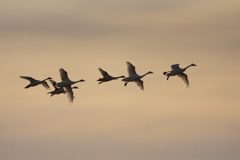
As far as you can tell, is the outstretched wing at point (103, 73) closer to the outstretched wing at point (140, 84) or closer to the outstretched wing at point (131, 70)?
the outstretched wing at point (131, 70)

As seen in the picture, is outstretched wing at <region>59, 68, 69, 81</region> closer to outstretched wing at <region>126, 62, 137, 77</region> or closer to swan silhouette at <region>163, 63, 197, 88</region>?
outstretched wing at <region>126, 62, 137, 77</region>

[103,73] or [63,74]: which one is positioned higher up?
[63,74]

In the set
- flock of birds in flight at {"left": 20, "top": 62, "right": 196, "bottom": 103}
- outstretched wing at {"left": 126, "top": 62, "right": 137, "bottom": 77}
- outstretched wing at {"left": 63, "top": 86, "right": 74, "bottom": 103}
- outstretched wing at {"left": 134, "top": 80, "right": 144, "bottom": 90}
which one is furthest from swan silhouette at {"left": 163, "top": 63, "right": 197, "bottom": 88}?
outstretched wing at {"left": 63, "top": 86, "right": 74, "bottom": 103}

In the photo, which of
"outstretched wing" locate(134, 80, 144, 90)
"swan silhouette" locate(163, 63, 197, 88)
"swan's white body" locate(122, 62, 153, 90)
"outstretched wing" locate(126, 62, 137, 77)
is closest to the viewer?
"swan silhouette" locate(163, 63, 197, 88)

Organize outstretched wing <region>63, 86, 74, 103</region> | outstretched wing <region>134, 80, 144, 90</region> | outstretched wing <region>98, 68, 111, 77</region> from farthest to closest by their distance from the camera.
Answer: outstretched wing <region>63, 86, 74, 103</region> → outstretched wing <region>134, 80, 144, 90</region> → outstretched wing <region>98, 68, 111, 77</region>

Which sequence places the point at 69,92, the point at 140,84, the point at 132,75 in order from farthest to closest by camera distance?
the point at 69,92
the point at 140,84
the point at 132,75

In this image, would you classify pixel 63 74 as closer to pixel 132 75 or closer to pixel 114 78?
pixel 114 78

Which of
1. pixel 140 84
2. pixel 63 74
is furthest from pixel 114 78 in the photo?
pixel 63 74

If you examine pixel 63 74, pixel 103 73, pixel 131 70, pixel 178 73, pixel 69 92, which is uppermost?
pixel 131 70

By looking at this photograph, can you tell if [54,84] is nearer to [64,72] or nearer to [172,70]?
[64,72]

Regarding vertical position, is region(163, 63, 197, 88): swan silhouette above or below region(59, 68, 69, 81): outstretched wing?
below

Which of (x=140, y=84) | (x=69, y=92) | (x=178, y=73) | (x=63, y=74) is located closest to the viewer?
(x=178, y=73)

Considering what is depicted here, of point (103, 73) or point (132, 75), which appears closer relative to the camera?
point (103, 73)

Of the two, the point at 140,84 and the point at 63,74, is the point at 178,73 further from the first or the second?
the point at 63,74
